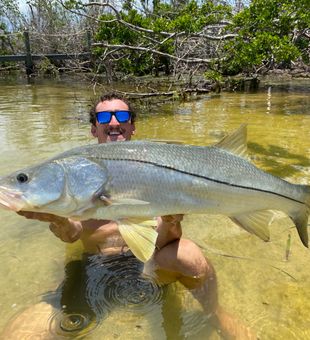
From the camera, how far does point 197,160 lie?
8.04 ft

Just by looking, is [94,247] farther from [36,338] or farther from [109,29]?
[109,29]

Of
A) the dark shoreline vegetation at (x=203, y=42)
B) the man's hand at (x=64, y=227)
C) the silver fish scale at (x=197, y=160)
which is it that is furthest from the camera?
the dark shoreline vegetation at (x=203, y=42)

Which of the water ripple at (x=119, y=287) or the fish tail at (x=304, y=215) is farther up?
the fish tail at (x=304, y=215)

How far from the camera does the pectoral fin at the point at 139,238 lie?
2332mm

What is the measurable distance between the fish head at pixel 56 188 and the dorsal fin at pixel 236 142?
0.78m

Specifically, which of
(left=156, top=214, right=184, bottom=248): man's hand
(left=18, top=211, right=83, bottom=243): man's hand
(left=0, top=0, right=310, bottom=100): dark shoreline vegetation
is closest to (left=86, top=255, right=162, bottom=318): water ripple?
(left=156, top=214, right=184, bottom=248): man's hand

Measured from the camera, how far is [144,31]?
1467 cm

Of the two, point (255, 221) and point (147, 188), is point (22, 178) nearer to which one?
point (147, 188)

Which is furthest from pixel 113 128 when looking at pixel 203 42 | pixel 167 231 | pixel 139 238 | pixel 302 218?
pixel 203 42

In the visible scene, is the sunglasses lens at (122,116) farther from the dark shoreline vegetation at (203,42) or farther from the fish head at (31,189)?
the dark shoreline vegetation at (203,42)

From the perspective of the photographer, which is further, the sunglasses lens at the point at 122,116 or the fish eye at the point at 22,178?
the sunglasses lens at the point at 122,116

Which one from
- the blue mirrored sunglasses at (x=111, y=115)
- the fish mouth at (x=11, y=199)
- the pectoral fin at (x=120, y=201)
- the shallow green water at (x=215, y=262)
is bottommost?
the shallow green water at (x=215, y=262)

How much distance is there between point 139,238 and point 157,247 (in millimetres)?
1070

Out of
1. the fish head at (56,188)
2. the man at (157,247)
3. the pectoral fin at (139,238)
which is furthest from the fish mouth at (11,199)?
the pectoral fin at (139,238)
